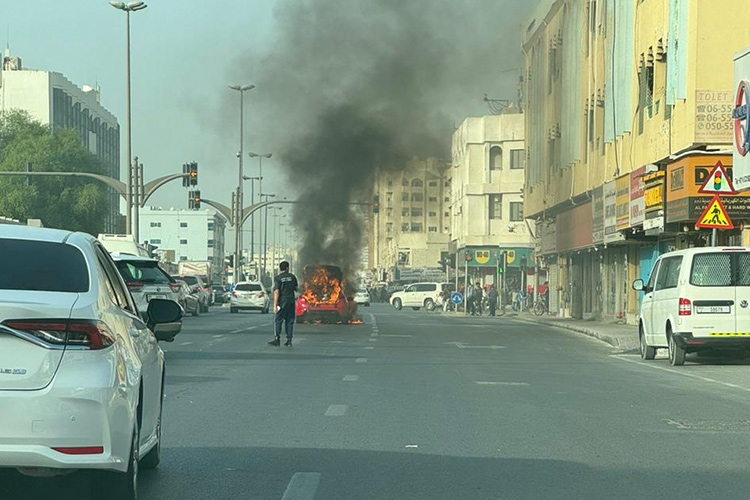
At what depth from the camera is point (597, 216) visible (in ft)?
148

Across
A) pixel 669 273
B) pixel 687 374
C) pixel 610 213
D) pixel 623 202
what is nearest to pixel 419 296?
pixel 610 213

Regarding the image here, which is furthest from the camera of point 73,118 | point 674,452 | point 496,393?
point 73,118

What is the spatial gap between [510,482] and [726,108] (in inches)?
929

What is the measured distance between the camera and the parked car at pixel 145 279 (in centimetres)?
2520

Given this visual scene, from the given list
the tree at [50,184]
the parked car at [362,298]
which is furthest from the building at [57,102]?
the parked car at [362,298]

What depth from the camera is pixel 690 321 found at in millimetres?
21156

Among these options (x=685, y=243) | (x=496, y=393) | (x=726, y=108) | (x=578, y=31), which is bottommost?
(x=496, y=393)

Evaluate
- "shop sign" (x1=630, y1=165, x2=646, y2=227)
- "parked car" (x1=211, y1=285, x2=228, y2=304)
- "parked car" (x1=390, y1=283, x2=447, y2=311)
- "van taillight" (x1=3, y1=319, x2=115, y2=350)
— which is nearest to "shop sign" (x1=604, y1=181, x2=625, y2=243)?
"shop sign" (x1=630, y1=165, x2=646, y2=227)

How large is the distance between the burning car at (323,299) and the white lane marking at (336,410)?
89.1ft

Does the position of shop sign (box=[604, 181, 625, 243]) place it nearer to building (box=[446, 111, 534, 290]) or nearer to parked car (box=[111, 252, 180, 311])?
parked car (box=[111, 252, 180, 311])

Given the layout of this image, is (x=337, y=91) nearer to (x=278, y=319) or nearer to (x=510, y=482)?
(x=278, y=319)

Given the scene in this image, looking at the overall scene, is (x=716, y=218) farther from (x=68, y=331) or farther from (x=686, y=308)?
(x=68, y=331)

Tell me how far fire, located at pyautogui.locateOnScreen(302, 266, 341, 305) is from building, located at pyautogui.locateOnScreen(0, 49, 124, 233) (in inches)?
2414

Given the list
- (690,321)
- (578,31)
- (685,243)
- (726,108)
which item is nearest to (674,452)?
(690,321)
